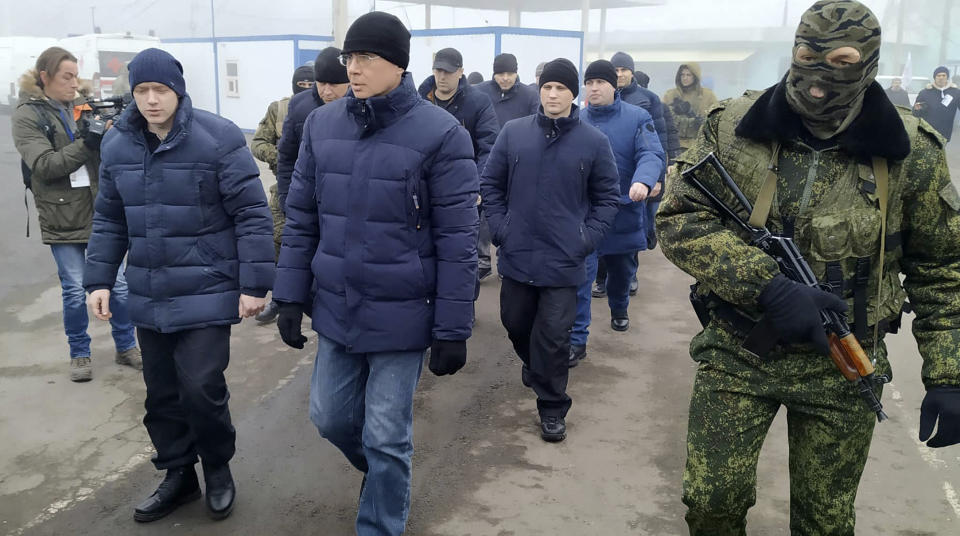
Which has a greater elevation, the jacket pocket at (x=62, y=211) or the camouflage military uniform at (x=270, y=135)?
the camouflage military uniform at (x=270, y=135)

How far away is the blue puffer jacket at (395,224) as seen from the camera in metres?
3.06

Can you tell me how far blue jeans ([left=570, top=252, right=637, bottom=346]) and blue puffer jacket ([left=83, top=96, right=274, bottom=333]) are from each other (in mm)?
2641

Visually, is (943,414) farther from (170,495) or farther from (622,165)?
(622,165)

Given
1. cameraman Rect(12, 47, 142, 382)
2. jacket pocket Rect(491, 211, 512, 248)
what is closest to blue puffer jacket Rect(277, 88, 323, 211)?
cameraman Rect(12, 47, 142, 382)

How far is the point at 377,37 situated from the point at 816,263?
Result: 1.73 meters

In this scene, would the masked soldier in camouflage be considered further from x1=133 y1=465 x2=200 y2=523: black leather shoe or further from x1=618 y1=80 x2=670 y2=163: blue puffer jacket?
x1=618 y1=80 x2=670 y2=163: blue puffer jacket

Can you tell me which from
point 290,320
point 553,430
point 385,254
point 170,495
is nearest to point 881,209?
point 385,254

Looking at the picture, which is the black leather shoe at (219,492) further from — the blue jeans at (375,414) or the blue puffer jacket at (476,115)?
the blue puffer jacket at (476,115)

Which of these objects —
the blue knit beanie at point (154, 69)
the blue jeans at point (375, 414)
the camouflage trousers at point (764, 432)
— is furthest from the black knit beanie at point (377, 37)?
the camouflage trousers at point (764, 432)

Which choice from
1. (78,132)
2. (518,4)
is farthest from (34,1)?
(78,132)

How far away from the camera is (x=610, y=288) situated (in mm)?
6832

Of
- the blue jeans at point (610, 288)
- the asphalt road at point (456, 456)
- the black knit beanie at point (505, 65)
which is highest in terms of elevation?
the black knit beanie at point (505, 65)

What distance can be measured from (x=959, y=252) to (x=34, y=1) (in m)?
165

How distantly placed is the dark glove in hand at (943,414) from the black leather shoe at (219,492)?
285 centimetres
